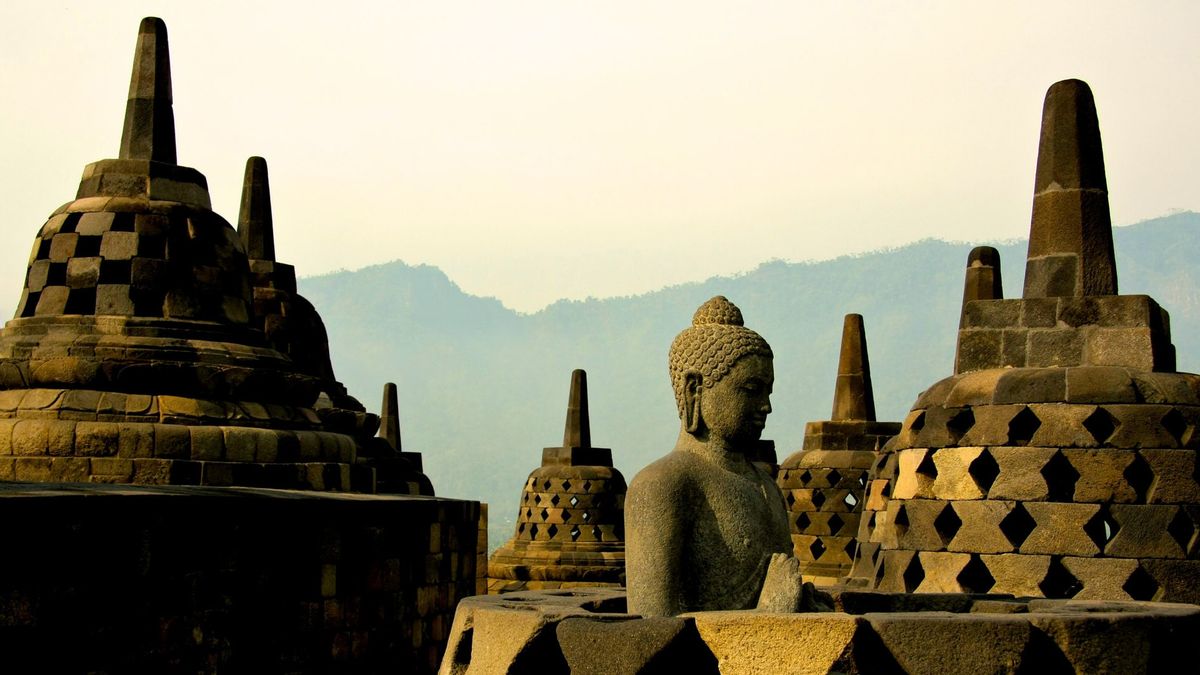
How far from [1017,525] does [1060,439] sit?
1.53 feet

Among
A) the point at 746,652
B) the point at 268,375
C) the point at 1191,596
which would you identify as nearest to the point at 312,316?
the point at 268,375

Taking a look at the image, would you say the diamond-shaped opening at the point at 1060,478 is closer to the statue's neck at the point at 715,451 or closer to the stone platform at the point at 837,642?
the stone platform at the point at 837,642

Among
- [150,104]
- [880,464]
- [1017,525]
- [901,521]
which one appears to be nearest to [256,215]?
[150,104]

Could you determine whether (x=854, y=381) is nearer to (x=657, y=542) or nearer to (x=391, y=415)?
(x=391, y=415)

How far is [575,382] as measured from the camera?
2395cm

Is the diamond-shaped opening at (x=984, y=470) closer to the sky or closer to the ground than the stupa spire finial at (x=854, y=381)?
closer to the ground

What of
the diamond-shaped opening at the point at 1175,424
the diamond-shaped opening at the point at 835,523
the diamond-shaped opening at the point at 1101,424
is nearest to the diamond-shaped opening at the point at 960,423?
the diamond-shaped opening at the point at 1101,424

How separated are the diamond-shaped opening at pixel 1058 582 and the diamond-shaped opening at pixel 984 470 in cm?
53

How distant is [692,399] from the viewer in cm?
508

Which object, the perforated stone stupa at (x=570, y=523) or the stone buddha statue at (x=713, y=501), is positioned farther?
the perforated stone stupa at (x=570, y=523)

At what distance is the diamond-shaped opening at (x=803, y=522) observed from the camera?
1656 cm

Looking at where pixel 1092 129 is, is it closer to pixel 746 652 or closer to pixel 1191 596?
pixel 1191 596

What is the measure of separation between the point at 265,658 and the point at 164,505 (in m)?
1.41

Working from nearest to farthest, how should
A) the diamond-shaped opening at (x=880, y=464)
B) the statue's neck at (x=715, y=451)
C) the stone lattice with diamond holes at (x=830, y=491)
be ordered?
1. the statue's neck at (x=715, y=451)
2. the diamond-shaped opening at (x=880, y=464)
3. the stone lattice with diamond holes at (x=830, y=491)
